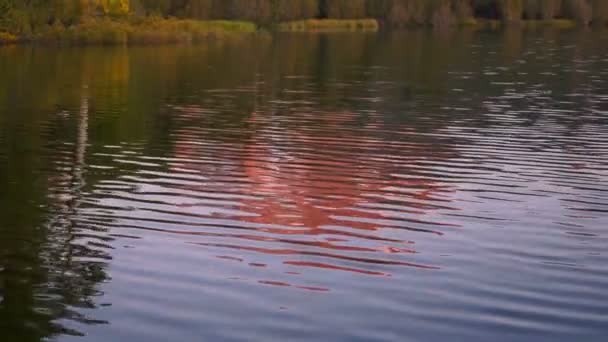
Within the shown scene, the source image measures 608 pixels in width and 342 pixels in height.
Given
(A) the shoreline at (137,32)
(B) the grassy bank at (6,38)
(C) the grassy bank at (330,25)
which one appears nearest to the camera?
(B) the grassy bank at (6,38)

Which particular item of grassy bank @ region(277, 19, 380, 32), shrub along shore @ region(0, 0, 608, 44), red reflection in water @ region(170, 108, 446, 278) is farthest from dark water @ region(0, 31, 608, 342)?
grassy bank @ region(277, 19, 380, 32)

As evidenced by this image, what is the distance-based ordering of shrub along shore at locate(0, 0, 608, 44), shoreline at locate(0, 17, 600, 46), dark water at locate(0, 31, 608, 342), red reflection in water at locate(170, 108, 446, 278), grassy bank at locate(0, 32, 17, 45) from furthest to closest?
shrub along shore at locate(0, 0, 608, 44) < shoreline at locate(0, 17, 600, 46) < grassy bank at locate(0, 32, 17, 45) < red reflection in water at locate(170, 108, 446, 278) < dark water at locate(0, 31, 608, 342)

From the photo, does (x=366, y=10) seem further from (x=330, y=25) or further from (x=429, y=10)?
(x=330, y=25)

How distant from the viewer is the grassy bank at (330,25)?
110 metres

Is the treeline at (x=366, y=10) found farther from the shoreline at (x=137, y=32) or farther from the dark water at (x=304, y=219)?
the dark water at (x=304, y=219)

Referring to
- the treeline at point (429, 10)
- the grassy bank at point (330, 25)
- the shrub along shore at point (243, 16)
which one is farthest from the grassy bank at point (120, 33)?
the grassy bank at point (330, 25)

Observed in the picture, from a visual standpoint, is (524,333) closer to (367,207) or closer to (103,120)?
(367,207)

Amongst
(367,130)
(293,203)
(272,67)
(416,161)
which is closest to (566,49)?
(272,67)

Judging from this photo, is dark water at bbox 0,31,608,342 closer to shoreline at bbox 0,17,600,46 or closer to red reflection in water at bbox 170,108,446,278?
red reflection in water at bbox 170,108,446,278

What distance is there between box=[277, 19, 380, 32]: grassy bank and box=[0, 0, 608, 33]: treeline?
942mm

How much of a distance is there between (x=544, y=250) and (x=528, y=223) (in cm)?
154

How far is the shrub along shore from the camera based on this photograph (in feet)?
245

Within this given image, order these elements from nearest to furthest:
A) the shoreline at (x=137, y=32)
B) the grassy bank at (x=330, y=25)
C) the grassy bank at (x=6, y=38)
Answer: the grassy bank at (x=6, y=38) < the shoreline at (x=137, y=32) < the grassy bank at (x=330, y=25)

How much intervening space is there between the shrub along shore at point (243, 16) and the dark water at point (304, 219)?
40815 millimetres
